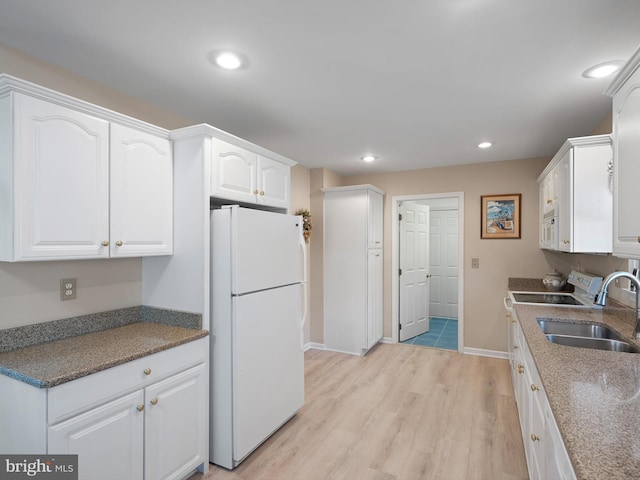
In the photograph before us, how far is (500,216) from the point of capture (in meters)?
4.22

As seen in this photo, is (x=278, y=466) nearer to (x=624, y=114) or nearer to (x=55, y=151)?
(x=55, y=151)

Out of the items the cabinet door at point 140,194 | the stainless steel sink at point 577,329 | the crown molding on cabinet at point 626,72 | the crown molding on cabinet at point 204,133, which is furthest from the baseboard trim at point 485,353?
the cabinet door at point 140,194

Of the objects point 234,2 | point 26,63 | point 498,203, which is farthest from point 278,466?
point 498,203

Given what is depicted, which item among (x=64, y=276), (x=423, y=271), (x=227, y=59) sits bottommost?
(x=423, y=271)

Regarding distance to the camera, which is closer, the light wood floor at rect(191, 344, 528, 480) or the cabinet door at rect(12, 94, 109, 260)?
the cabinet door at rect(12, 94, 109, 260)

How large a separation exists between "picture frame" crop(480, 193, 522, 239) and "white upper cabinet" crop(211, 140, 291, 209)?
2.71 metres

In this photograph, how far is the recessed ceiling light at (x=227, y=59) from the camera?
1843mm

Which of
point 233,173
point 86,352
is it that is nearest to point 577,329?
point 233,173

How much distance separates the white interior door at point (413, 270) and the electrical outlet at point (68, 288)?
3.89m

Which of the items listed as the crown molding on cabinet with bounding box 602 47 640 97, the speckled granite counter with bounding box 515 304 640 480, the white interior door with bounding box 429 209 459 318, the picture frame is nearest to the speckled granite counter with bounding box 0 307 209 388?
the speckled granite counter with bounding box 515 304 640 480

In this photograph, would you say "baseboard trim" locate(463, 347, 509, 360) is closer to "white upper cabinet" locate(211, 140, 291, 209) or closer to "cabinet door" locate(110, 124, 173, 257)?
"white upper cabinet" locate(211, 140, 291, 209)

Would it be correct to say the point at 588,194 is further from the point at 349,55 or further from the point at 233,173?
the point at 233,173

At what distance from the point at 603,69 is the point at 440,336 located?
13.5ft

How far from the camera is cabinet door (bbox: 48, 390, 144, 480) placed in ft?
4.84
